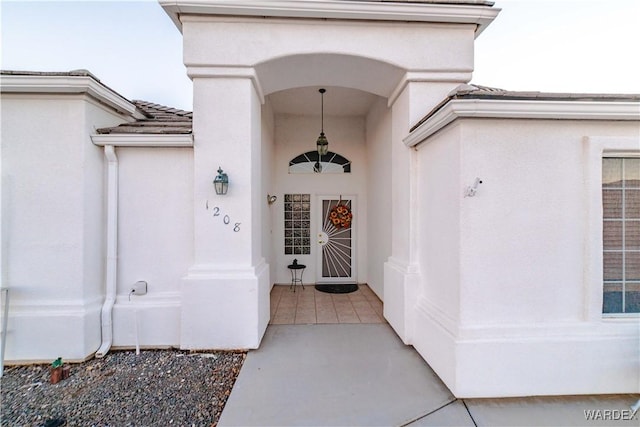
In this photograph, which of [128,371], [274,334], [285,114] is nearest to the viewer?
→ [128,371]

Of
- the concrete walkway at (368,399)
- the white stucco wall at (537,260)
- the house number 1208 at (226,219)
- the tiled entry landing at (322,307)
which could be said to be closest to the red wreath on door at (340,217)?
the tiled entry landing at (322,307)

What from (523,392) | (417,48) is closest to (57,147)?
(417,48)

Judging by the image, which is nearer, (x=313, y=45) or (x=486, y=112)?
(x=486, y=112)

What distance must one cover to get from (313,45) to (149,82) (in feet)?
50.0

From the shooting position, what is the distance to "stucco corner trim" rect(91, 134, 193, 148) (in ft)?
12.4

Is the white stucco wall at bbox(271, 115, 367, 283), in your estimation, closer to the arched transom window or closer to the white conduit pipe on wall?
the arched transom window

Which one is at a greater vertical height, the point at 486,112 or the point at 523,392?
the point at 486,112

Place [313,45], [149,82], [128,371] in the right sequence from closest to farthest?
[128,371] < [313,45] < [149,82]

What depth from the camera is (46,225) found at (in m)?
3.58

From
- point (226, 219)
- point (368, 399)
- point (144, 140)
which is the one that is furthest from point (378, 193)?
point (144, 140)

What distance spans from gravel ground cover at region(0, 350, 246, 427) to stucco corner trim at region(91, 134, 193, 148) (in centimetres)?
317

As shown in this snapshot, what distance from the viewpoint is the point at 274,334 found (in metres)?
4.27

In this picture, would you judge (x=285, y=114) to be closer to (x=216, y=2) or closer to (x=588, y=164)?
(x=216, y=2)

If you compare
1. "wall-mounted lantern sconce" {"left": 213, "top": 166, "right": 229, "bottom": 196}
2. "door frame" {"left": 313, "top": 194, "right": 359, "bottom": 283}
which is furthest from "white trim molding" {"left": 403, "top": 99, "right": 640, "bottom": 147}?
"door frame" {"left": 313, "top": 194, "right": 359, "bottom": 283}
